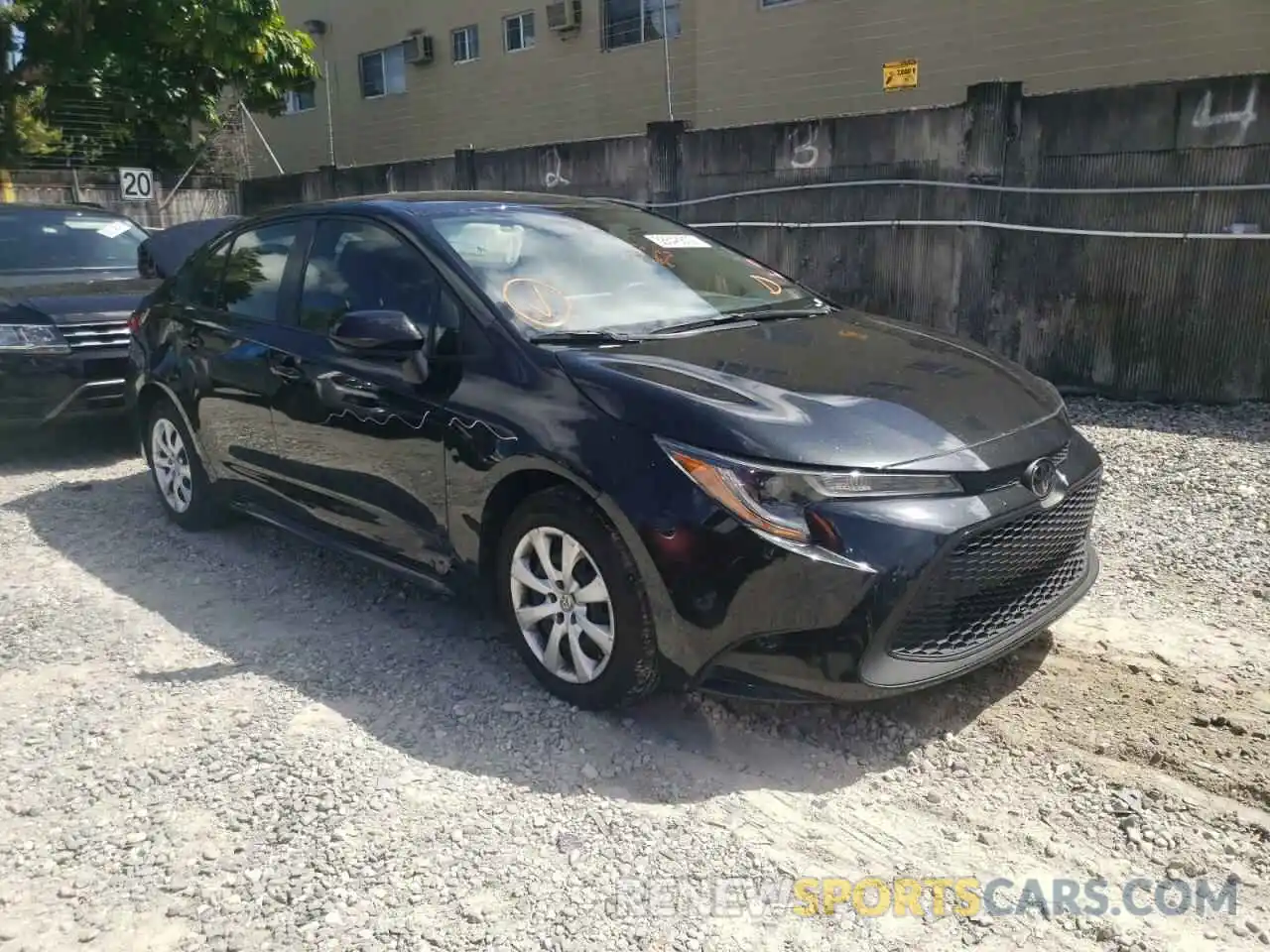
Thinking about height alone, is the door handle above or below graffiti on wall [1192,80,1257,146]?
below

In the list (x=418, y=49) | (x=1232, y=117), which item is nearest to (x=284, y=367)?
(x=1232, y=117)

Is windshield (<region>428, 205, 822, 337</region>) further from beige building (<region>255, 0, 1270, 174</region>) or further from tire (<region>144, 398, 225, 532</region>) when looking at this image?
beige building (<region>255, 0, 1270, 174</region>)

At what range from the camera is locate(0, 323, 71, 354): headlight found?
6535 millimetres

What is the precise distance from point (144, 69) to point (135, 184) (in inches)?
174

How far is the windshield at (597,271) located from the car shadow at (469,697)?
4.01 feet

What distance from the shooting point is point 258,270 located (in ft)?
15.7

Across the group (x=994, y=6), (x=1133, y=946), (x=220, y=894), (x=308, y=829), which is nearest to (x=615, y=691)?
(x=308, y=829)

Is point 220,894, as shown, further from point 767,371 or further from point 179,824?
point 767,371

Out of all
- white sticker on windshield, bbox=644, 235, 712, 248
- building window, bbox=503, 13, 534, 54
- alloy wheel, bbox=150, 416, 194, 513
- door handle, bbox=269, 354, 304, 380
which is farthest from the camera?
building window, bbox=503, 13, 534, 54

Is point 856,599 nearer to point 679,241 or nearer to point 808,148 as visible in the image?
point 679,241

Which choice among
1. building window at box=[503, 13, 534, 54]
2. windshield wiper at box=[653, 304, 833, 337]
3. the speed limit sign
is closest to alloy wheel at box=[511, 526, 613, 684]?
windshield wiper at box=[653, 304, 833, 337]

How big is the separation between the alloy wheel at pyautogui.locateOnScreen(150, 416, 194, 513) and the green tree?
13.4m

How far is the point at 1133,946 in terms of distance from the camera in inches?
93.0

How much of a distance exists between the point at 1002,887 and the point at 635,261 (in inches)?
103
